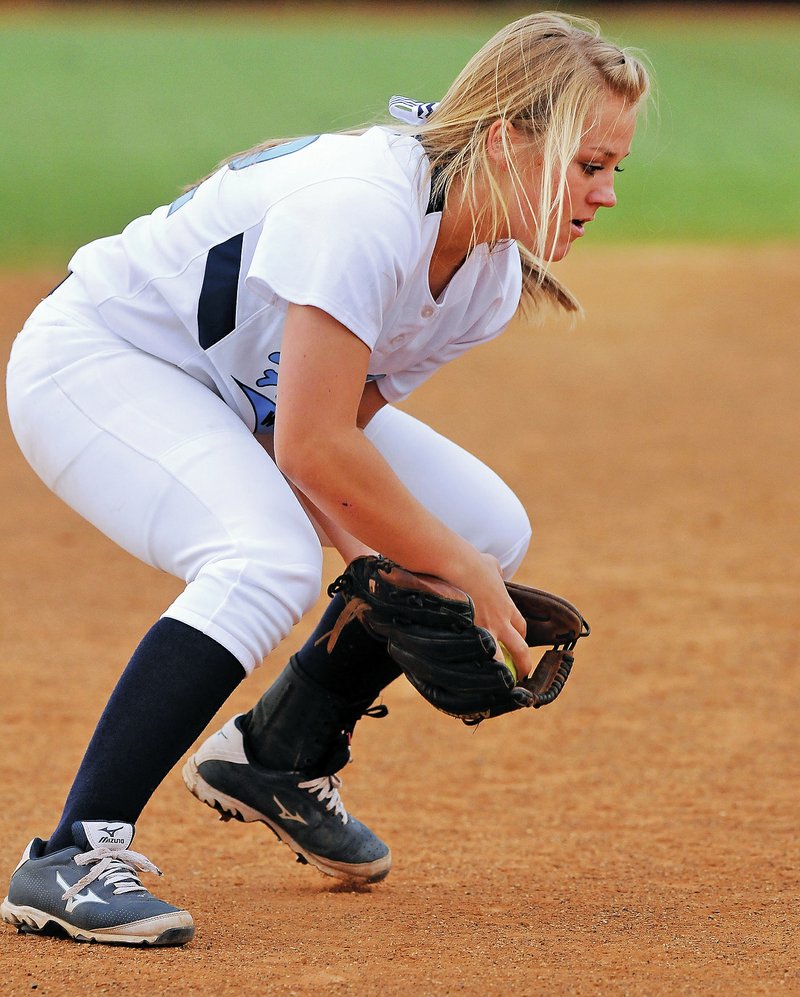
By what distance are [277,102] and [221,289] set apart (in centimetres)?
1782

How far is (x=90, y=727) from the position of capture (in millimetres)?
3428

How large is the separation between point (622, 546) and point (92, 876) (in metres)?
3.62

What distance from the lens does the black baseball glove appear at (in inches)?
78.1

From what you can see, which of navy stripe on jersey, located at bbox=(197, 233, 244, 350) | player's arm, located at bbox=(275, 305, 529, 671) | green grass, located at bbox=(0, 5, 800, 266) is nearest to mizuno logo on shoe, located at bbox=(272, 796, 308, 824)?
player's arm, located at bbox=(275, 305, 529, 671)

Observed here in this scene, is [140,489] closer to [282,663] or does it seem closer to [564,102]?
[564,102]

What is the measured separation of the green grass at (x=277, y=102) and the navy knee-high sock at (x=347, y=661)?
16.2ft

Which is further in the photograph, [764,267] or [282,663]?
[764,267]

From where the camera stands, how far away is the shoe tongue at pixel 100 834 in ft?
6.20

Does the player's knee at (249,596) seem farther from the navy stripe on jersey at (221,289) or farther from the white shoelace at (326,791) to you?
the white shoelace at (326,791)

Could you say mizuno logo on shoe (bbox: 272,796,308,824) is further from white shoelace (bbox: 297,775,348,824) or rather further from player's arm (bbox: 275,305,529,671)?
player's arm (bbox: 275,305,529,671)

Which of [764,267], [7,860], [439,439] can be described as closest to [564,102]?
[439,439]

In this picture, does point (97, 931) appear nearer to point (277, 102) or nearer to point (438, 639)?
point (438, 639)

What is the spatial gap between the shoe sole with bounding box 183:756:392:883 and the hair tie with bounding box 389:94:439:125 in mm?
1165

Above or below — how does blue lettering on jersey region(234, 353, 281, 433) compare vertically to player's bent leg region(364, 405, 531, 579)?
above
